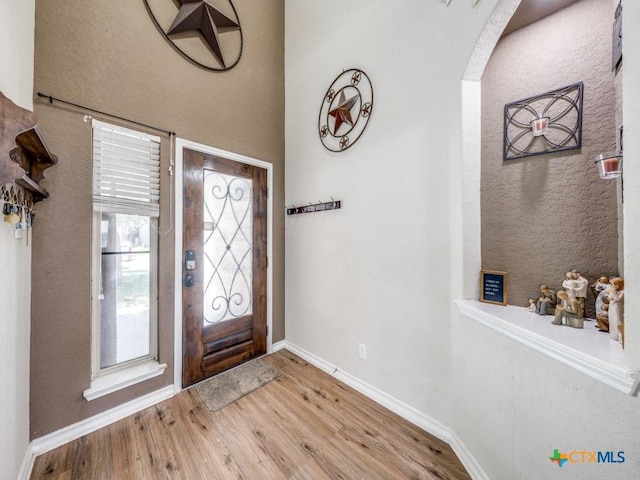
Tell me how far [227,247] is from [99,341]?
1123 mm

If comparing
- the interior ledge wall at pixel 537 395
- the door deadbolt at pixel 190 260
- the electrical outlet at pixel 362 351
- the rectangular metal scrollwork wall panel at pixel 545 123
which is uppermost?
the rectangular metal scrollwork wall panel at pixel 545 123

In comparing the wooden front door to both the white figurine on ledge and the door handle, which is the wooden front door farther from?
the white figurine on ledge

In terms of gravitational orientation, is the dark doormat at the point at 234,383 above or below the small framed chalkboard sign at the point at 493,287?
below

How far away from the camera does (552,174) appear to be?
124 cm

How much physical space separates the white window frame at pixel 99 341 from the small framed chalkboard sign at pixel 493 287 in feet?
7.68

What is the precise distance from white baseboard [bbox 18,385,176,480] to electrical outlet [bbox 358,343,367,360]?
1.57m

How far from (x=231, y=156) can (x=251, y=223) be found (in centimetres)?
68

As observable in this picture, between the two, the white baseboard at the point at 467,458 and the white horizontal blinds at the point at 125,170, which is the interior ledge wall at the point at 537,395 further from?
the white horizontal blinds at the point at 125,170

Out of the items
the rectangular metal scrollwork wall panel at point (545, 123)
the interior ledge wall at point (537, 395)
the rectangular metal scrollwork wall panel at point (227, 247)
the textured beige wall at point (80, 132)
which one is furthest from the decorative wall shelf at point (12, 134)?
the rectangular metal scrollwork wall panel at point (545, 123)

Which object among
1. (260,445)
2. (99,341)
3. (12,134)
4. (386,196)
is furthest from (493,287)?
(99,341)

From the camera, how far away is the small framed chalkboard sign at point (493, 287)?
130 centimetres

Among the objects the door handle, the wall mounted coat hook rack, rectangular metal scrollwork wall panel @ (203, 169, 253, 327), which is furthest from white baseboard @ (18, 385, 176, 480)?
the wall mounted coat hook rack

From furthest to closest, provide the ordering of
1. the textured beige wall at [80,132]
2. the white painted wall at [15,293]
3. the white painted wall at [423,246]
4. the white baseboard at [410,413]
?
the textured beige wall at [80,132]
the white baseboard at [410,413]
the white painted wall at [15,293]
the white painted wall at [423,246]

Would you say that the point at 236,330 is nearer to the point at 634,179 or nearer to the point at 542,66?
the point at 634,179
